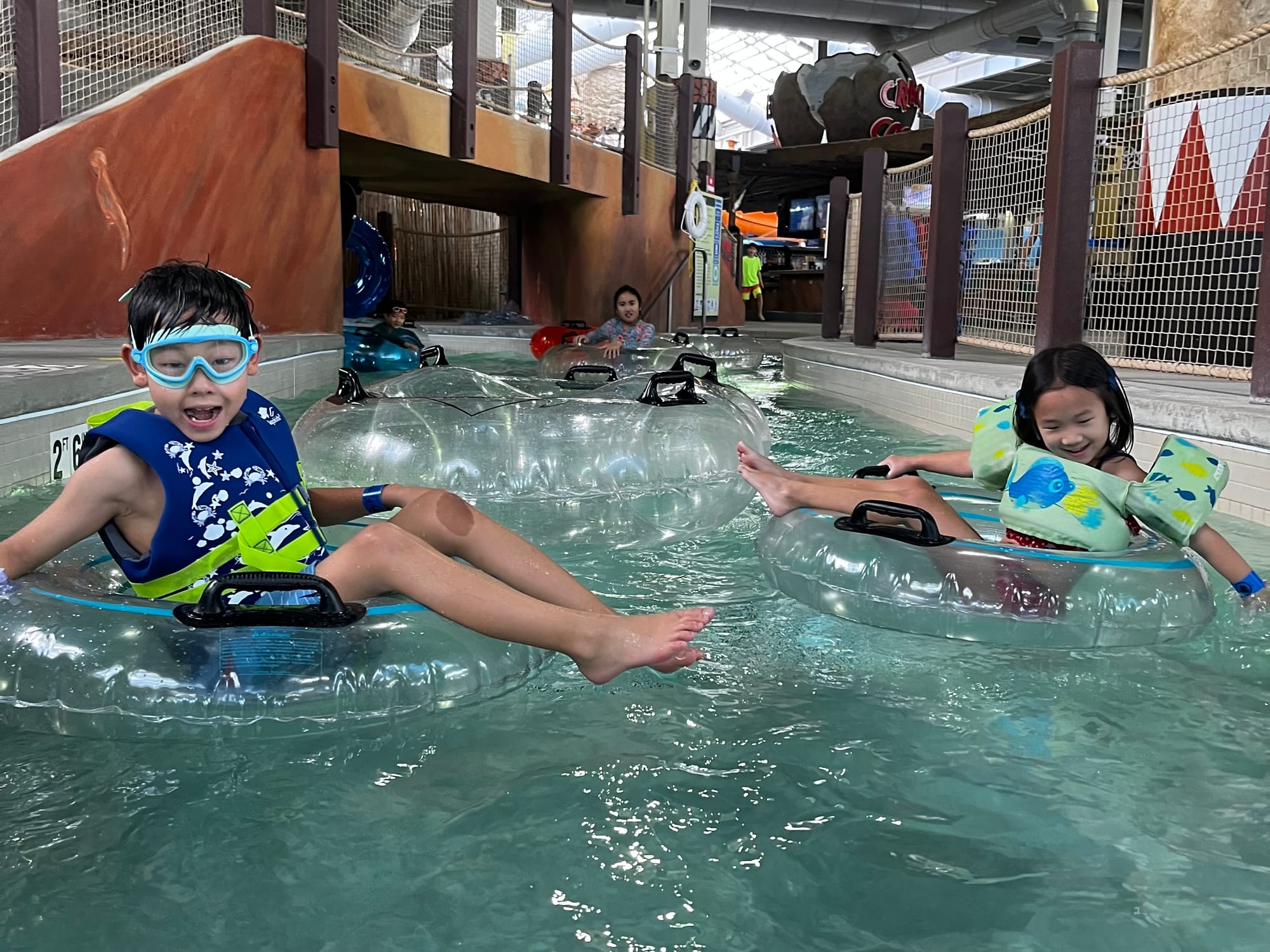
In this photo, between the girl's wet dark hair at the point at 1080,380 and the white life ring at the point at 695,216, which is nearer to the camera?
the girl's wet dark hair at the point at 1080,380

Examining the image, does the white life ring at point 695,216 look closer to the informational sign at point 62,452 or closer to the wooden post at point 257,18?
the wooden post at point 257,18

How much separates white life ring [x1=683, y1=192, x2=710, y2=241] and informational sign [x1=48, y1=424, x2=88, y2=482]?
1019 centimetres

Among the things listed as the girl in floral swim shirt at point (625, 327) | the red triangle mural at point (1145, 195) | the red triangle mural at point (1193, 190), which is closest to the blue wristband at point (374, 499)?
the red triangle mural at point (1193, 190)

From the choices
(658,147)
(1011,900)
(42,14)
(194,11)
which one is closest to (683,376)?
(1011,900)

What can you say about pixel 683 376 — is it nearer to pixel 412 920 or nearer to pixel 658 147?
Result: pixel 412 920

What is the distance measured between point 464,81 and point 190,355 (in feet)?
30.5

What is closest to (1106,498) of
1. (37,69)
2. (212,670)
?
(212,670)

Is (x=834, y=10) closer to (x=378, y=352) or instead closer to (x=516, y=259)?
(x=516, y=259)

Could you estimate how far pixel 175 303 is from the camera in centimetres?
228

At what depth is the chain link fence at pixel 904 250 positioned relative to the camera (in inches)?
380

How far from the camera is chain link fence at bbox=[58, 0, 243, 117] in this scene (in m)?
7.52

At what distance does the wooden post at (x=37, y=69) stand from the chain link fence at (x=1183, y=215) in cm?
606

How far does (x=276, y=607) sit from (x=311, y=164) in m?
7.88

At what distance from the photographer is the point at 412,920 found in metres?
1.60
